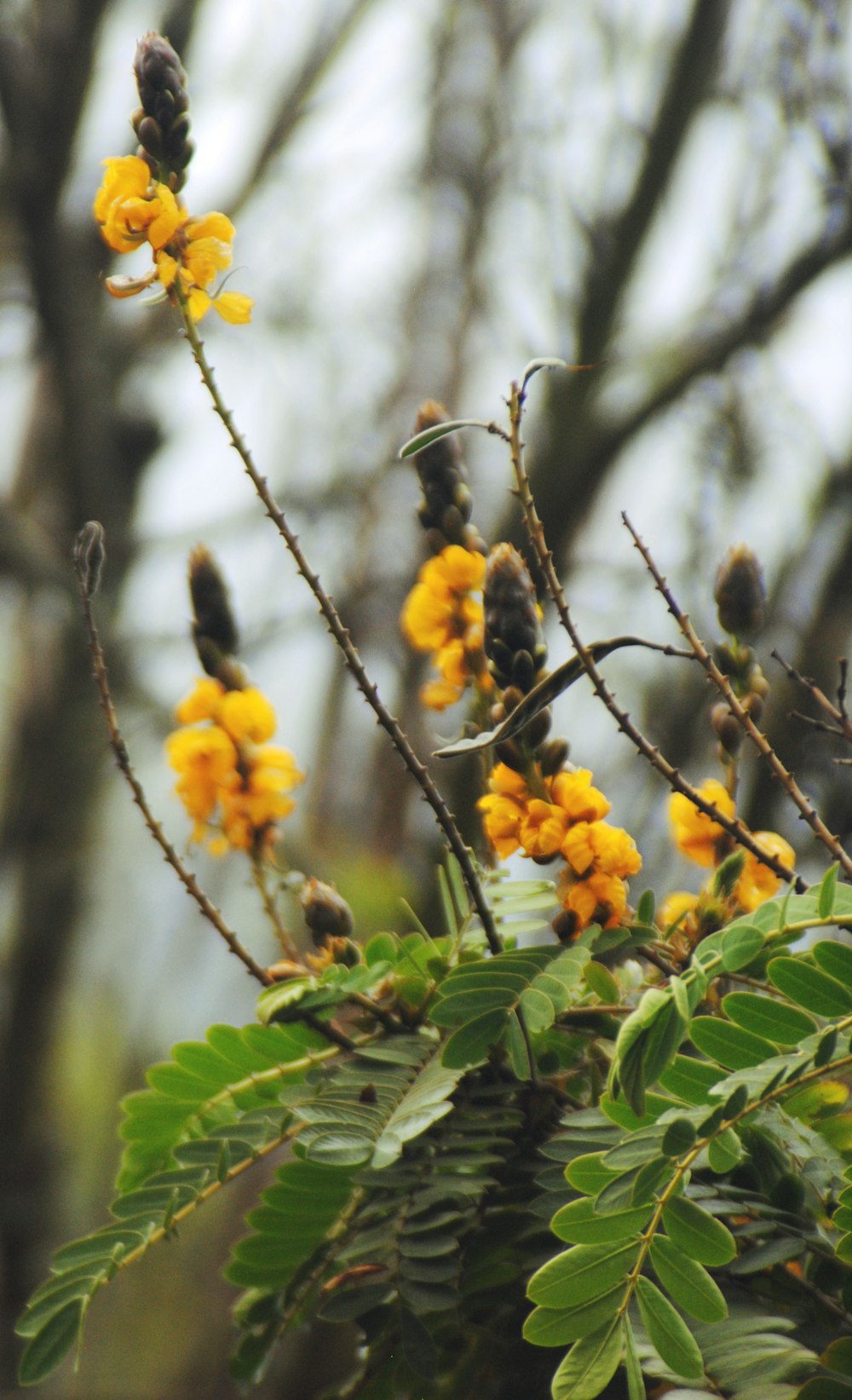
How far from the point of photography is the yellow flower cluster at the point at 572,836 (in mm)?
447

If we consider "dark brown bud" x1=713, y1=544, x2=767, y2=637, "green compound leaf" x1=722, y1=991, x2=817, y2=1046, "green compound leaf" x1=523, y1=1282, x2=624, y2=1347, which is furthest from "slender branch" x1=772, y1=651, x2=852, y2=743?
"green compound leaf" x1=523, y1=1282, x2=624, y2=1347

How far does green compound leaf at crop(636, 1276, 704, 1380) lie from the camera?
34cm

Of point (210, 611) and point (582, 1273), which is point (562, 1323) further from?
point (210, 611)

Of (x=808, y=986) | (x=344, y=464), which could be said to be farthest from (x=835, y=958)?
(x=344, y=464)

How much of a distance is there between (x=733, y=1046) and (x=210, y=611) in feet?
1.09

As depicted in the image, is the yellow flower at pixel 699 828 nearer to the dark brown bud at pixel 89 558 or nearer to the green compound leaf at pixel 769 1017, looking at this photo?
the green compound leaf at pixel 769 1017

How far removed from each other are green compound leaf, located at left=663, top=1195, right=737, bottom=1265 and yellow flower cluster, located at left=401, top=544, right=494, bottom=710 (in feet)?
0.89

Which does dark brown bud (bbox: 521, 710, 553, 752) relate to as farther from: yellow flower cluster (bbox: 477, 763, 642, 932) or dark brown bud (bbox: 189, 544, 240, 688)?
dark brown bud (bbox: 189, 544, 240, 688)

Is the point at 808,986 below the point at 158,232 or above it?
below

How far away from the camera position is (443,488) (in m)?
0.56

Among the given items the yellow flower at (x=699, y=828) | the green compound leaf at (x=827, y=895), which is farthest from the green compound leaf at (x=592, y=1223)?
the yellow flower at (x=699, y=828)

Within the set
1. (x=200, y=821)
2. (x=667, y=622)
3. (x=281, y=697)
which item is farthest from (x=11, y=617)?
(x=200, y=821)

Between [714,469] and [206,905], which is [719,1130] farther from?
[714,469]

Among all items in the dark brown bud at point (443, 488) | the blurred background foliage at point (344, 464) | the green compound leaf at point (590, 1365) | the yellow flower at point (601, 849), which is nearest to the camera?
the green compound leaf at point (590, 1365)
